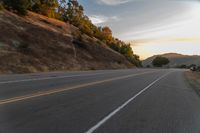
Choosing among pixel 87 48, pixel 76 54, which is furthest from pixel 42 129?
pixel 87 48

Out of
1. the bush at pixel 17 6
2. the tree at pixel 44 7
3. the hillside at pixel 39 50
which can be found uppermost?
the tree at pixel 44 7

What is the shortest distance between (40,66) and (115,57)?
4844 cm

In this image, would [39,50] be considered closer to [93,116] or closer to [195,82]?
[195,82]

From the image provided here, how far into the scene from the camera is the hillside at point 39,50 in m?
42.4

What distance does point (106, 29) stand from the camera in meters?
143

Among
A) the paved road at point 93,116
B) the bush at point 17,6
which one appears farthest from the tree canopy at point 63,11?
the paved road at point 93,116

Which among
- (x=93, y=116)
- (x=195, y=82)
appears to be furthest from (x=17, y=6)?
(x=93, y=116)

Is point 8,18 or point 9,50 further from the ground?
point 8,18

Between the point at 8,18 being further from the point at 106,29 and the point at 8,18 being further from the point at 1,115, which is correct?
the point at 106,29

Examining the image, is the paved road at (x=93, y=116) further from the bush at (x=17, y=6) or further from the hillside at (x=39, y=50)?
the bush at (x=17, y=6)

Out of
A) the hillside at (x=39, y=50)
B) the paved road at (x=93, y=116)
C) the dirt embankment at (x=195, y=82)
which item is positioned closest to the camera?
the paved road at (x=93, y=116)

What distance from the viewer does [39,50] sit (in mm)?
52625

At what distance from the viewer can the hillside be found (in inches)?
1668

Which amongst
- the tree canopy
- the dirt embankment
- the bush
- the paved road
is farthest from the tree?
the paved road
